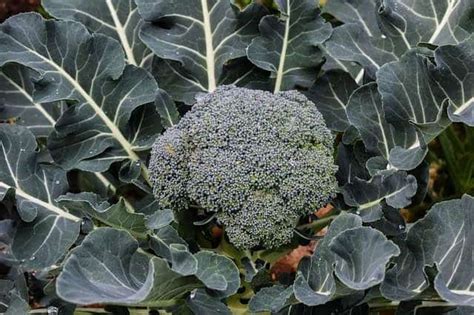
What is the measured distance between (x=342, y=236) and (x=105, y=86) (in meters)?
0.58

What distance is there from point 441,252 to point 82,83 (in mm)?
714

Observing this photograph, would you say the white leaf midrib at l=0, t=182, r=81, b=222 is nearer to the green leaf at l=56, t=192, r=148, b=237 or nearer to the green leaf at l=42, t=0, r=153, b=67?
the green leaf at l=56, t=192, r=148, b=237

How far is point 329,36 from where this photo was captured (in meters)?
1.37

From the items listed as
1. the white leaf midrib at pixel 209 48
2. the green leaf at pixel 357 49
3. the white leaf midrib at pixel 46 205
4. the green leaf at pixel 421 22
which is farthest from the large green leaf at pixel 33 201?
the green leaf at pixel 421 22

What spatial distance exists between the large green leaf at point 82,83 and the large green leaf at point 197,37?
8cm

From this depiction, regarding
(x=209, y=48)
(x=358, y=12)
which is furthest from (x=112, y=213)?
(x=358, y=12)

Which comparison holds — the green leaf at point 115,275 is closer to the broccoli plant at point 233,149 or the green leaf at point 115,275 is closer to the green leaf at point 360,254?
the broccoli plant at point 233,149

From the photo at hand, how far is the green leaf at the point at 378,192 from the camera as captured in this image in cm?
121

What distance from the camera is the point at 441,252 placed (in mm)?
1088

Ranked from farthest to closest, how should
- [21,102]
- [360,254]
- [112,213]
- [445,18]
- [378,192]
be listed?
1. [21,102]
2. [445,18]
3. [378,192]
4. [112,213]
5. [360,254]

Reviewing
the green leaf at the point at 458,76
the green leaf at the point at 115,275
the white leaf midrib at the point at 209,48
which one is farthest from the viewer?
the white leaf midrib at the point at 209,48

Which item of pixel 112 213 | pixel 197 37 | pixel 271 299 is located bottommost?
pixel 271 299

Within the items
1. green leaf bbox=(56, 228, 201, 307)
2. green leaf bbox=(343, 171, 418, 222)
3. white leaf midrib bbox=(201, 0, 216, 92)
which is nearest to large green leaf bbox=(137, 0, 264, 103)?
white leaf midrib bbox=(201, 0, 216, 92)

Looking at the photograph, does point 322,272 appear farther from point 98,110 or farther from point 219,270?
point 98,110
